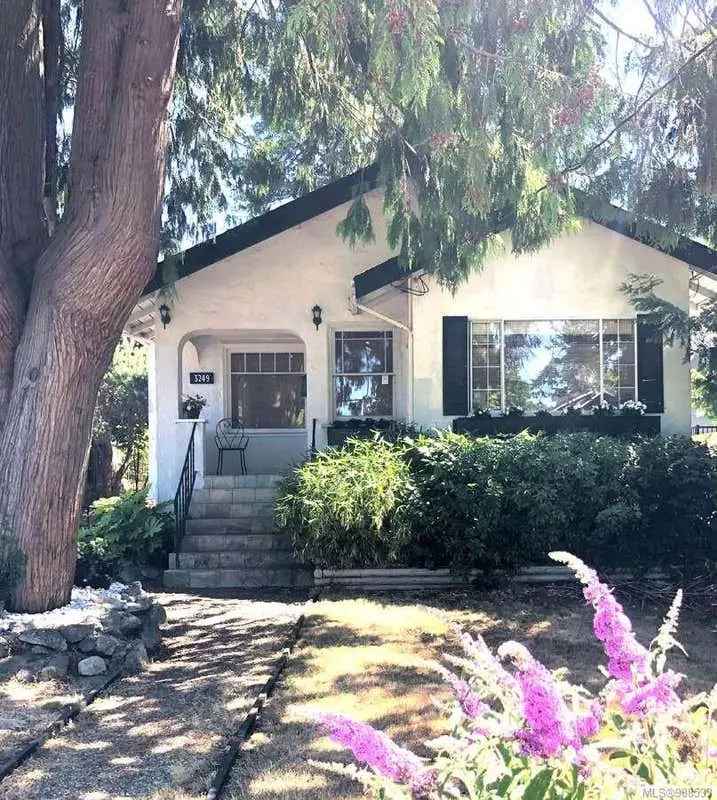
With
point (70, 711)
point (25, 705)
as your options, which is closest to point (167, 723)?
point (70, 711)

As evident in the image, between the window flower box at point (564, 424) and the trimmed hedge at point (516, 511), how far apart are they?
5.79ft

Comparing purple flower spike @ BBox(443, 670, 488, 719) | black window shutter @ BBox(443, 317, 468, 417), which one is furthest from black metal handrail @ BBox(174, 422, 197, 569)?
purple flower spike @ BBox(443, 670, 488, 719)

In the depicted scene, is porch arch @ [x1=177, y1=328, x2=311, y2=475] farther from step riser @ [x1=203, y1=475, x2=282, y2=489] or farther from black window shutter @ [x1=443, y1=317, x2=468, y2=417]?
black window shutter @ [x1=443, y1=317, x2=468, y2=417]

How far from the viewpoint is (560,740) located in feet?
5.32

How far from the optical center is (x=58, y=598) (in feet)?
20.8

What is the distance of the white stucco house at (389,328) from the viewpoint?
34.8 feet

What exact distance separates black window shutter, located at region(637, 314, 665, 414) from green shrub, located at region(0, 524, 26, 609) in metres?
8.12

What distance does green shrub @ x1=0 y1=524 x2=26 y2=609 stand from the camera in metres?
6.03

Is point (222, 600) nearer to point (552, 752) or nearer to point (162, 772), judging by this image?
point (162, 772)

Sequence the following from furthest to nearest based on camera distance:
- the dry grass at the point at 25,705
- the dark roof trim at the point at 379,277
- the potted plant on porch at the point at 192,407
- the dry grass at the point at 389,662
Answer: the potted plant on porch at the point at 192,407 < the dark roof trim at the point at 379,277 < the dry grass at the point at 25,705 < the dry grass at the point at 389,662

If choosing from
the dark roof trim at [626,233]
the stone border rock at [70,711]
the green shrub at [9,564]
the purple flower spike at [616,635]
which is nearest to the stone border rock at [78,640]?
the stone border rock at [70,711]

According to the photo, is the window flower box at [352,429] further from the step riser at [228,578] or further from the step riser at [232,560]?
the step riser at [228,578]

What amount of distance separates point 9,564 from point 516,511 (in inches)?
194

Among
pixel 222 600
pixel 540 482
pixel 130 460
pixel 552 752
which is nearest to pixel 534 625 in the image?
pixel 540 482
